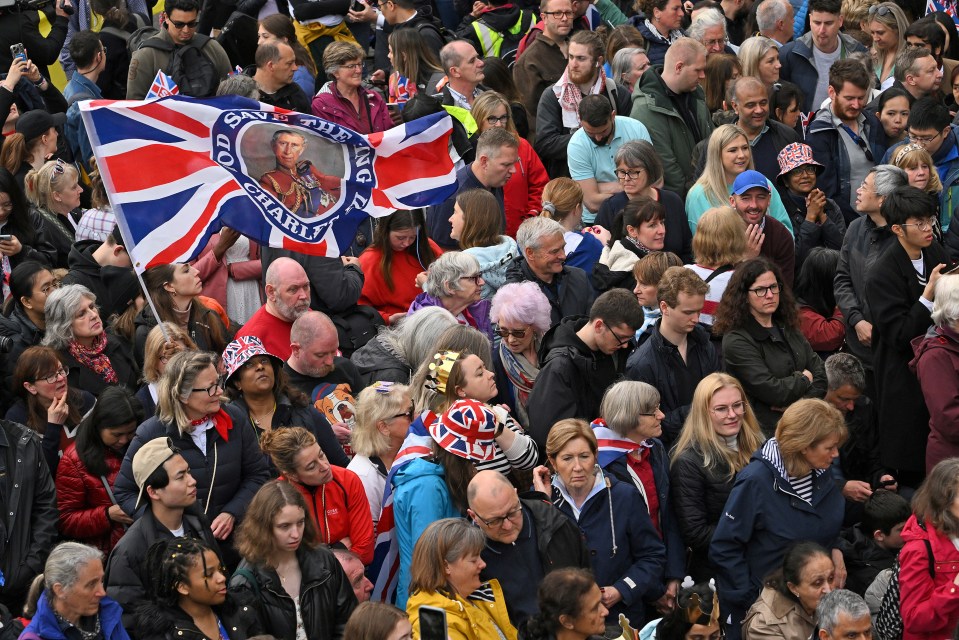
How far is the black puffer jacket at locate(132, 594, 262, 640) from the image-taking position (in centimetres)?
682

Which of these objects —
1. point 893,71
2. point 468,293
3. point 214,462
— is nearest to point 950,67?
point 893,71

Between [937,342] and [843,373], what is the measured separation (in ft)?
2.42

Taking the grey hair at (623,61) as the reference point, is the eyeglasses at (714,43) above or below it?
below

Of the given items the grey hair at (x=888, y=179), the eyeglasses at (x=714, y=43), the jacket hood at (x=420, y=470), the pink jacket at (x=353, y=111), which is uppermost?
the jacket hood at (x=420, y=470)

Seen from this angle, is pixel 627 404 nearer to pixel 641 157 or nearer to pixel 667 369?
pixel 667 369

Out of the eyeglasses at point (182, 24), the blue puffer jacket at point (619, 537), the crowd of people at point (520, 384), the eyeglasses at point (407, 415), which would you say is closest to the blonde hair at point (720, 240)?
the crowd of people at point (520, 384)

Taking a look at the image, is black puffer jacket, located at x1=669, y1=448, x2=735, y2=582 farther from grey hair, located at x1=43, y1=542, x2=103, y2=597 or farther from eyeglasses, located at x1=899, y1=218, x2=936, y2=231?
grey hair, located at x1=43, y1=542, x2=103, y2=597

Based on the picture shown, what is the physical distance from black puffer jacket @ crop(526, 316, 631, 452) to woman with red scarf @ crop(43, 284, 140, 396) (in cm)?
244

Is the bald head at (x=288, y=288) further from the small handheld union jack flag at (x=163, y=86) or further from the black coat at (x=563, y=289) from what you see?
the small handheld union jack flag at (x=163, y=86)

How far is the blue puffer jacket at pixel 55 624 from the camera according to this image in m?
6.67

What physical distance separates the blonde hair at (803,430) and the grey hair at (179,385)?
114 inches

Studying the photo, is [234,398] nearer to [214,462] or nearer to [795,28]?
[214,462]

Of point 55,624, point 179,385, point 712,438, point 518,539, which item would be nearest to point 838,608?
point 712,438

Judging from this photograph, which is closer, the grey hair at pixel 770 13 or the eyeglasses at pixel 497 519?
the eyeglasses at pixel 497 519
